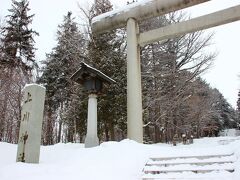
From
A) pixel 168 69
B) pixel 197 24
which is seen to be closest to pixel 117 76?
pixel 168 69

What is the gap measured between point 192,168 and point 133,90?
451 cm

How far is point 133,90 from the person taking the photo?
921 cm

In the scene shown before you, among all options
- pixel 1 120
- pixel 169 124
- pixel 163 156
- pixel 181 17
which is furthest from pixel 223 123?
pixel 163 156

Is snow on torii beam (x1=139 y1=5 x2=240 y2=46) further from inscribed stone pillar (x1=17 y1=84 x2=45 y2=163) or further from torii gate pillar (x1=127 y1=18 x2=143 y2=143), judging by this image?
inscribed stone pillar (x1=17 y1=84 x2=45 y2=163)

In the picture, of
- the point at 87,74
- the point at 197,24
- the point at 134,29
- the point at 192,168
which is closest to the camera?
the point at 192,168

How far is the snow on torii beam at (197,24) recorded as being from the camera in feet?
27.9

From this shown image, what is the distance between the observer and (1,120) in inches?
631

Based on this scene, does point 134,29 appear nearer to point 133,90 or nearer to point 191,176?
point 133,90

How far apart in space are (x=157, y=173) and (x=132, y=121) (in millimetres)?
3807

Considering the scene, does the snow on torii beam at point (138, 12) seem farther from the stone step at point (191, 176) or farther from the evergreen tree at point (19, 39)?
the evergreen tree at point (19, 39)

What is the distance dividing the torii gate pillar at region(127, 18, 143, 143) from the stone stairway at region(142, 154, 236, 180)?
309 centimetres

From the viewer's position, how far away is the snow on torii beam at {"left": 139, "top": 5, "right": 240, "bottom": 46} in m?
8.50

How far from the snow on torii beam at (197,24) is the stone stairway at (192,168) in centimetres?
500

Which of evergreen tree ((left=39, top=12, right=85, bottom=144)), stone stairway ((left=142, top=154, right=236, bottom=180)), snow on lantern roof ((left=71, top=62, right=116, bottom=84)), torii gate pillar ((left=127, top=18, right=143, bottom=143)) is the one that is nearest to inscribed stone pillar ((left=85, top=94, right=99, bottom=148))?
snow on lantern roof ((left=71, top=62, right=116, bottom=84))
